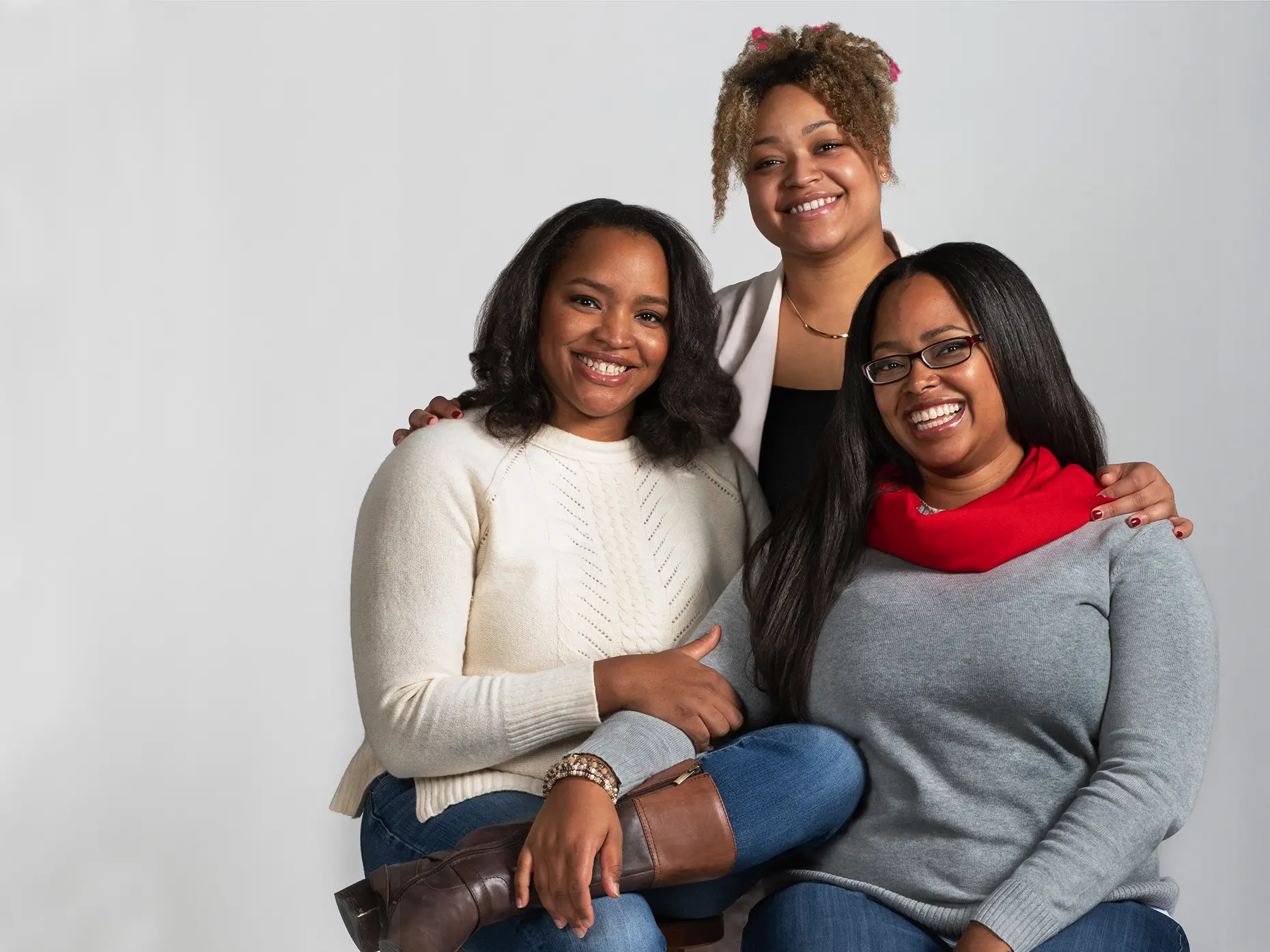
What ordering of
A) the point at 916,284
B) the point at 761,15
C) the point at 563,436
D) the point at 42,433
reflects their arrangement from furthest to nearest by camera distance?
the point at 761,15, the point at 42,433, the point at 563,436, the point at 916,284

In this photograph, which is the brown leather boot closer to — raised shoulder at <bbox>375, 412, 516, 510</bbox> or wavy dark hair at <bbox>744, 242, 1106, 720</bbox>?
wavy dark hair at <bbox>744, 242, 1106, 720</bbox>

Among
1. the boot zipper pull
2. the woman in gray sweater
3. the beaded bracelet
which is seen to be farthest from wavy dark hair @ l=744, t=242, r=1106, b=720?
the beaded bracelet

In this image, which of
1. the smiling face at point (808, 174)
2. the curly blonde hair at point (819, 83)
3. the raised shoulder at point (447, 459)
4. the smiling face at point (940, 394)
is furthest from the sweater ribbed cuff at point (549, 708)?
the curly blonde hair at point (819, 83)

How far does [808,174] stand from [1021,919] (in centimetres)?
138

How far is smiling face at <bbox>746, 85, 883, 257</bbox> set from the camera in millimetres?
2578

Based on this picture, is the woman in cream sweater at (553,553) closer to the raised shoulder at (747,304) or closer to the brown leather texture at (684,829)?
the brown leather texture at (684,829)

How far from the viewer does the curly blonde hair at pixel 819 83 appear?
259 cm

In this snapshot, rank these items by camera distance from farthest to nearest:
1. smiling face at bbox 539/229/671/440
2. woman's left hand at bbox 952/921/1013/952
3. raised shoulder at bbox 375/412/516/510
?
smiling face at bbox 539/229/671/440
raised shoulder at bbox 375/412/516/510
woman's left hand at bbox 952/921/1013/952

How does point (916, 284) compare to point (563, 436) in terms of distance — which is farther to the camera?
point (563, 436)

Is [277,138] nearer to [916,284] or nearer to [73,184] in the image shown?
[73,184]

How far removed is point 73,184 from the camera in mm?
3496

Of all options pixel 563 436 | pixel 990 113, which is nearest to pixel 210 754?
pixel 563 436

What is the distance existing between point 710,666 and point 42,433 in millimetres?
2062

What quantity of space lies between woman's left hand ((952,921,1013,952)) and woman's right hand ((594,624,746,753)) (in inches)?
19.3
